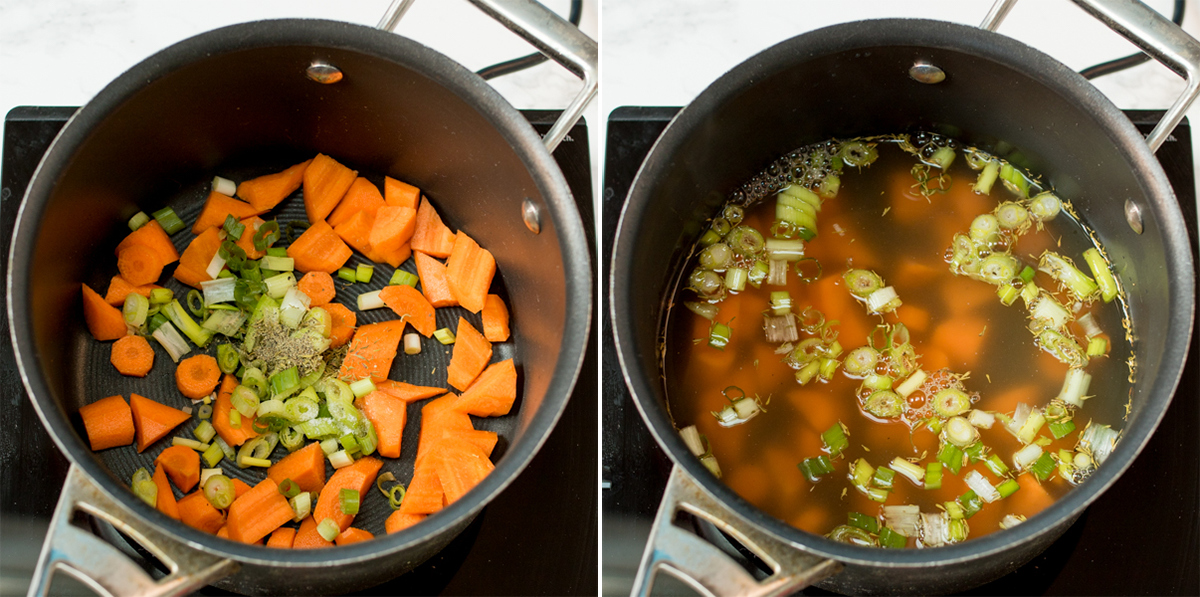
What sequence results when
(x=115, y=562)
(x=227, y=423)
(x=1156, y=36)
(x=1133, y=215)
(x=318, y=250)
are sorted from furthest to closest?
(x=318, y=250), (x=227, y=423), (x=1133, y=215), (x=1156, y=36), (x=115, y=562)

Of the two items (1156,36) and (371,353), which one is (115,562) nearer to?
(371,353)

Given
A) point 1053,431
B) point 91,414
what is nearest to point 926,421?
point 1053,431

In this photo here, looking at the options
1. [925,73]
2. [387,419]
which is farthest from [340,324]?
[925,73]

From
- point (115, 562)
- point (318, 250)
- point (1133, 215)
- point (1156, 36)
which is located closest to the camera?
point (115, 562)

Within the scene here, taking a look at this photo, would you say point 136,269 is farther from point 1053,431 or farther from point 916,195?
point 1053,431

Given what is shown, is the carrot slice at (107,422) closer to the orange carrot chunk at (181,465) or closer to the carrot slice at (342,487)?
the orange carrot chunk at (181,465)

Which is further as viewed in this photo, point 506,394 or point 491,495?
point 506,394

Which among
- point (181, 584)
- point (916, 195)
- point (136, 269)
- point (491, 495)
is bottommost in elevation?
point (181, 584)

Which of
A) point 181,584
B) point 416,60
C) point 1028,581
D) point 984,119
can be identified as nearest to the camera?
point 181,584

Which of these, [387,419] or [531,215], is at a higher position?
[531,215]
